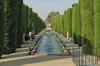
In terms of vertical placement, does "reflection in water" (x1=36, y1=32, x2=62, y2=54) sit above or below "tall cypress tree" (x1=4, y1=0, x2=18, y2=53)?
below

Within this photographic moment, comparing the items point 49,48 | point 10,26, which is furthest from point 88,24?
point 49,48

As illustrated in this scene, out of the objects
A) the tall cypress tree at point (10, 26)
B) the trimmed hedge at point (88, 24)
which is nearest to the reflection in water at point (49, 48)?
the tall cypress tree at point (10, 26)

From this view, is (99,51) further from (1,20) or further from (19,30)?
(19,30)

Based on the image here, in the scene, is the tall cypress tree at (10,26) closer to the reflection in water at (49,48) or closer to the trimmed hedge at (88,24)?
the reflection in water at (49,48)

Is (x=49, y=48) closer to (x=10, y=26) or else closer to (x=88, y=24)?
(x=10, y=26)

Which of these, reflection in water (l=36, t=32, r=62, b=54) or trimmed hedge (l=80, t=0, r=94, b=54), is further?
reflection in water (l=36, t=32, r=62, b=54)

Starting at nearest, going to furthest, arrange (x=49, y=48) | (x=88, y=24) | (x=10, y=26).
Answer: (x=88, y=24), (x=10, y=26), (x=49, y=48)

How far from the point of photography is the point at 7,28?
14695 mm

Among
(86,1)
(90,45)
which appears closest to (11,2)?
(86,1)

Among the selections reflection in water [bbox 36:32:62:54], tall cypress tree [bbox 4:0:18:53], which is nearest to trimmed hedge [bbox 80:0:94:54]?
reflection in water [bbox 36:32:62:54]

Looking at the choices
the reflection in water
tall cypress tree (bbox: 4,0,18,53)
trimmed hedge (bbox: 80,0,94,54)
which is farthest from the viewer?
the reflection in water

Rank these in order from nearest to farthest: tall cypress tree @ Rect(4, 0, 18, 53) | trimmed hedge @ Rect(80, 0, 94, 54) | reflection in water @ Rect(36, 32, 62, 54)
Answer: trimmed hedge @ Rect(80, 0, 94, 54) → tall cypress tree @ Rect(4, 0, 18, 53) → reflection in water @ Rect(36, 32, 62, 54)

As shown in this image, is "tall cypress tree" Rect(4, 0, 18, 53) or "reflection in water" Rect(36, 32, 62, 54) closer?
"tall cypress tree" Rect(4, 0, 18, 53)

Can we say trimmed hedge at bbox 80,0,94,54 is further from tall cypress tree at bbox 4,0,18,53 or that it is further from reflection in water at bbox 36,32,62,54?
tall cypress tree at bbox 4,0,18,53
